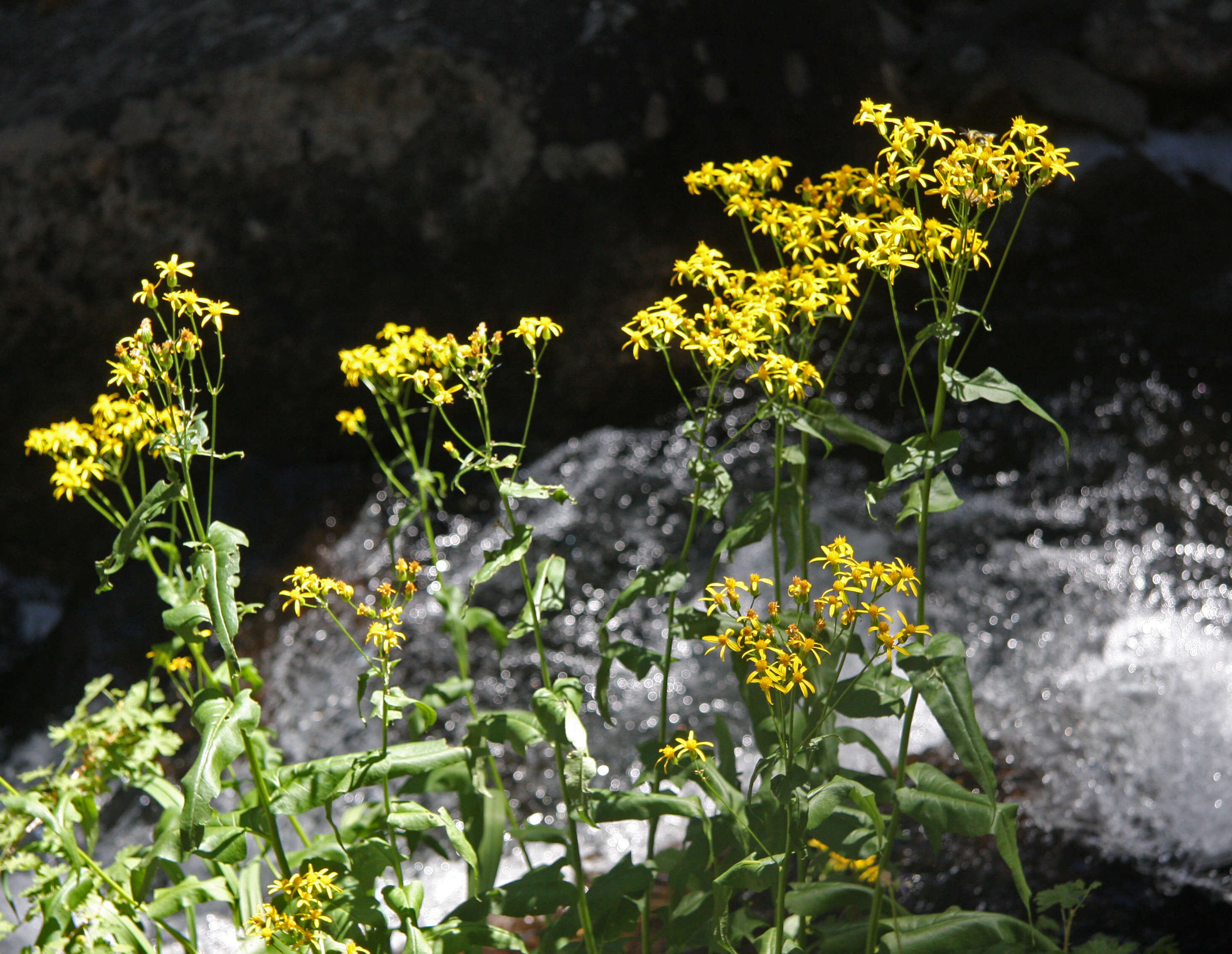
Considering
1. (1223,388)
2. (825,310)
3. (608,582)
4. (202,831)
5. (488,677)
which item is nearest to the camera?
(202,831)

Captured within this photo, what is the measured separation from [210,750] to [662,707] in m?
0.98

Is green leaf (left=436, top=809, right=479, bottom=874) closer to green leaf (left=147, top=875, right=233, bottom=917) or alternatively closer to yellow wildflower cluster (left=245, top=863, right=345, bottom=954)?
yellow wildflower cluster (left=245, top=863, right=345, bottom=954)

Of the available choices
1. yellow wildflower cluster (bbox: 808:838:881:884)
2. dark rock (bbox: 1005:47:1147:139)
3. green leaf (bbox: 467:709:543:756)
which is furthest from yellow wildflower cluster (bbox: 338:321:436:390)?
dark rock (bbox: 1005:47:1147:139)

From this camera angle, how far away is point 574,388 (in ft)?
17.5

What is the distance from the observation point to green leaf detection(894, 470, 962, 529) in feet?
6.73

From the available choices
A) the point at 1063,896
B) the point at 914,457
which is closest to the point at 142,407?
the point at 914,457

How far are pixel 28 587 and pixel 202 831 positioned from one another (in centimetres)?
387

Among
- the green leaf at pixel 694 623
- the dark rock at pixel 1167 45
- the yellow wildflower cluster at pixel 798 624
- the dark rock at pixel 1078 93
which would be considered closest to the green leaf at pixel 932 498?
the yellow wildflower cluster at pixel 798 624

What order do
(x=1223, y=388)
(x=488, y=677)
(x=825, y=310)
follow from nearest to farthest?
(x=825, y=310) < (x=488, y=677) < (x=1223, y=388)

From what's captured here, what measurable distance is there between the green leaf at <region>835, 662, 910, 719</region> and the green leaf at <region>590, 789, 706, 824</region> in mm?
401

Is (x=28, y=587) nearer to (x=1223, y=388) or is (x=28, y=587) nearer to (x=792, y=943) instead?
(x=792, y=943)

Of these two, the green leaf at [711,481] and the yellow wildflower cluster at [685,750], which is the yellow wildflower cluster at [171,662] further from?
the green leaf at [711,481]

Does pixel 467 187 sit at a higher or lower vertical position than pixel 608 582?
higher

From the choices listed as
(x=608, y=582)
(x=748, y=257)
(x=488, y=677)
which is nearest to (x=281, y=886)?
(x=488, y=677)
